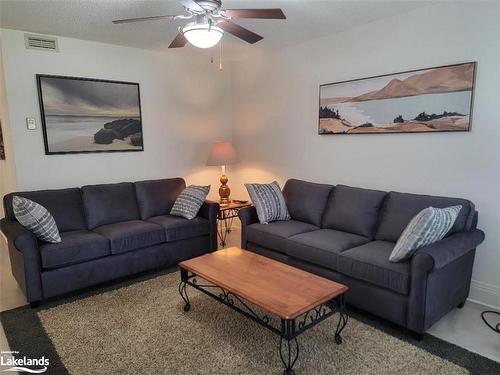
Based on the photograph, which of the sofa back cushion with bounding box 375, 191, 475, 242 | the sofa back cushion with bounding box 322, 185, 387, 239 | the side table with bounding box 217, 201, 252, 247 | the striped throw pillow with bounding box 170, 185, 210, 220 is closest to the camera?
the sofa back cushion with bounding box 375, 191, 475, 242

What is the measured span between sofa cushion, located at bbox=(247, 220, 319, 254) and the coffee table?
478 mm

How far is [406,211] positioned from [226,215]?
2131 millimetres

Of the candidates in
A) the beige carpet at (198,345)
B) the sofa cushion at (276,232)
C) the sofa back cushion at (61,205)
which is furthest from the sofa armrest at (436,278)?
the sofa back cushion at (61,205)

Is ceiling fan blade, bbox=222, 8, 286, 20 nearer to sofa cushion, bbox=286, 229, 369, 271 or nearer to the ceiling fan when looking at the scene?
the ceiling fan

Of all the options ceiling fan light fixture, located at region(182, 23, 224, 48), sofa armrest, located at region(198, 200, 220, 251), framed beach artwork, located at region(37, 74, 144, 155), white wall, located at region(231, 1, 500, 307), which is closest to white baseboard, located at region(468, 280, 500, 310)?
white wall, located at region(231, 1, 500, 307)

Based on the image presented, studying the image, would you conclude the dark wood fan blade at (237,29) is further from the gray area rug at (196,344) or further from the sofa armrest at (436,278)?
the gray area rug at (196,344)

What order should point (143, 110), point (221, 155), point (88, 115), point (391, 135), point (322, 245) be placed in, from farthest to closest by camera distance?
point (221, 155), point (143, 110), point (88, 115), point (391, 135), point (322, 245)

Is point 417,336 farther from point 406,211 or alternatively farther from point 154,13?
point 154,13

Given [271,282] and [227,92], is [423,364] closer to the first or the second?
[271,282]

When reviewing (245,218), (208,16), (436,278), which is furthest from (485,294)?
(208,16)

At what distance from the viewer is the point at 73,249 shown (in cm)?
284

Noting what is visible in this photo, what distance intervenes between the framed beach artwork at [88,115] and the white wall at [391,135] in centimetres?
158

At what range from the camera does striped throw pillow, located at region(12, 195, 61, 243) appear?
267 centimetres

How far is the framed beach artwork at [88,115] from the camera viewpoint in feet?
11.3
